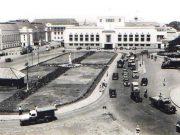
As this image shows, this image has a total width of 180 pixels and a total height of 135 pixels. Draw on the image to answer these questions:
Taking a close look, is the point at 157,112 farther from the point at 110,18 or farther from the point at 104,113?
the point at 110,18

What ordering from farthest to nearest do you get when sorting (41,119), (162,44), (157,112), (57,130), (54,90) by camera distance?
1. (162,44)
2. (54,90)
3. (157,112)
4. (41,119)
5. (57,130)

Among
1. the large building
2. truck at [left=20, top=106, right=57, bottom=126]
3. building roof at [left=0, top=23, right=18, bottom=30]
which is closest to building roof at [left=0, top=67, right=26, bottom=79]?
truck at [left=20, top=106, right=57, bottom=126]

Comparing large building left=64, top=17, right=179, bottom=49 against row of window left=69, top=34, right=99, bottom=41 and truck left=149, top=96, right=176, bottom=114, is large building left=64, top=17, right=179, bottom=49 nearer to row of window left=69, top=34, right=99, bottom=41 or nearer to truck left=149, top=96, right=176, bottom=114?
row of window left=69, top=34, right=99, bottom=41

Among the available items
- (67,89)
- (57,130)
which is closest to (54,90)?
(67,89)

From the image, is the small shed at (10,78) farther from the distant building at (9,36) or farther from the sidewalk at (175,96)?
the distant building at (9,36)

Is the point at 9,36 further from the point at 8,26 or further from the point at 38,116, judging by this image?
the point at 38,116

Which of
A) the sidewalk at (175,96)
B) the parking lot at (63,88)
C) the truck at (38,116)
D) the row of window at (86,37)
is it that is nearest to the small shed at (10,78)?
the parking lot at (63,88)
